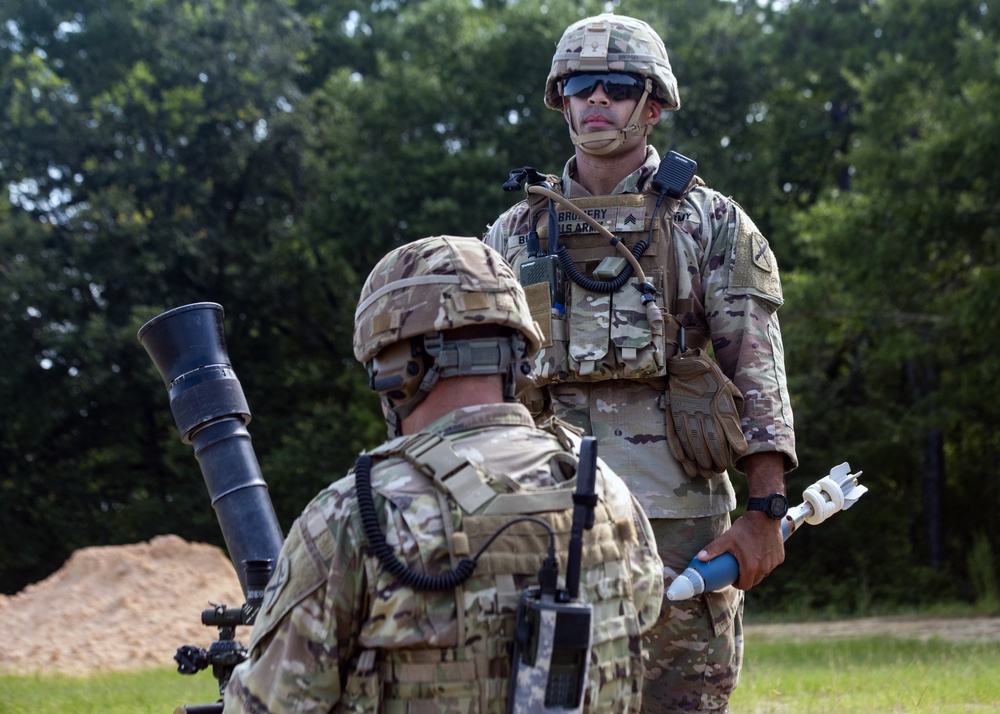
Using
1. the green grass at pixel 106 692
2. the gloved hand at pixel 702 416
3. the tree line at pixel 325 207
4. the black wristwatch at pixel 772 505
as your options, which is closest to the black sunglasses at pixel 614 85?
the gloved hand at pixel 702 416

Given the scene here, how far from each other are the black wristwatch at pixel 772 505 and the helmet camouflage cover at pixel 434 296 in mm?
1200

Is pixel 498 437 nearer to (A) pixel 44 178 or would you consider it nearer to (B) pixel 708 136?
(B) pixel 708 136

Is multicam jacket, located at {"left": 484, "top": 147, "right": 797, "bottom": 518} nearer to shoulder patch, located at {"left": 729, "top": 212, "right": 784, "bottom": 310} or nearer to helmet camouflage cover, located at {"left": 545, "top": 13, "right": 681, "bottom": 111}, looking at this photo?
shoulder patch, located at {"left": 729, "top": 212, "right": 784, "bottom": 310}

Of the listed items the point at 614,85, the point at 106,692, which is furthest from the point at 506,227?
the point at 106,692

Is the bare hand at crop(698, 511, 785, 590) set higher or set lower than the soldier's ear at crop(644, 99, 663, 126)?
lower

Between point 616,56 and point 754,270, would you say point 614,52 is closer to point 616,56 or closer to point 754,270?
point 616,56

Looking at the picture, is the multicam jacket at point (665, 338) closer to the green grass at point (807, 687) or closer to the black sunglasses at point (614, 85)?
the black sunglasses at point (614, 85)

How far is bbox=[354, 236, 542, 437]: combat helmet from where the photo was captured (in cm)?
258

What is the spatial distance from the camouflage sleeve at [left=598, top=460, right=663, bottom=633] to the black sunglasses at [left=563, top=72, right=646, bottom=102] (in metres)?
1.63

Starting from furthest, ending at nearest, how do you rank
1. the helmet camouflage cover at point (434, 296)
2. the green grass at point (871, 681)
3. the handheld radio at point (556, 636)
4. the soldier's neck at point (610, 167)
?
the green grass at point (871, 681)
the soldier's neck at point (610, 167)
the helmet camouflage cover at point (434, 296)
the handheld radio at point (556, 636)

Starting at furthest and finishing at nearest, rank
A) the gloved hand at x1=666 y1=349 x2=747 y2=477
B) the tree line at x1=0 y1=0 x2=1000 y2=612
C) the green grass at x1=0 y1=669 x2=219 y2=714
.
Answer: the tree line at x1=0 y1=0 x2=1000 y2=612 < the green grass at x1=0 y1=669 x2=219 y2=714 < the gloved hand at x1=666 y1=349 x2=747 y2=477

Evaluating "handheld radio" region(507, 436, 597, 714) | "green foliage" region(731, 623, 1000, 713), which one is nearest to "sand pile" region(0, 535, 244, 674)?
"green foliage" region(731, 623, 1000, 713)

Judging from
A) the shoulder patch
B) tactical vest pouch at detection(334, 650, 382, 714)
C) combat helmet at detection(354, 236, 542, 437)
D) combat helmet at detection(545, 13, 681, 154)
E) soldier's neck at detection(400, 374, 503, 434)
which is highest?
combat helmet at detection(545, 13, 681, 154)

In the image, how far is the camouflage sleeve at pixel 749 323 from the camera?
148 inches
